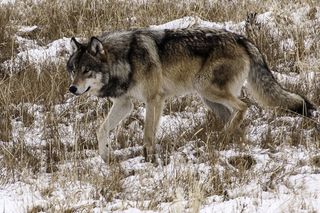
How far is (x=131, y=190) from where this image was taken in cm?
486

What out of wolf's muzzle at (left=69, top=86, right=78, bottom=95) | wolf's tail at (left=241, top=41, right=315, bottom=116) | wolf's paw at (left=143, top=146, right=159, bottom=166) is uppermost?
wolf's muzzle at (left=69, top=86, right=78, bottom=95)

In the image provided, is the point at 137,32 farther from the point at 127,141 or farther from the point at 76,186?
the point at 76,186

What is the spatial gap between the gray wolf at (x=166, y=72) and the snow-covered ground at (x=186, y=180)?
1.04ft

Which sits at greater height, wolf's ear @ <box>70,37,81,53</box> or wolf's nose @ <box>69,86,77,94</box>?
wolf's ear @ <box>70,37,81,53</box>

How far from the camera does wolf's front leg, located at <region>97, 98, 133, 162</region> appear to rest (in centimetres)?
598

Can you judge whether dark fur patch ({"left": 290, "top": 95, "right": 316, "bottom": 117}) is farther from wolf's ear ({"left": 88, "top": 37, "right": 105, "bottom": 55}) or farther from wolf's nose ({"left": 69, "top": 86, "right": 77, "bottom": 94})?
wolf's nose ({"left": 69, "top": 86, "right": 77, "bottom": 94})

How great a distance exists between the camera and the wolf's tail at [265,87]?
6238mm

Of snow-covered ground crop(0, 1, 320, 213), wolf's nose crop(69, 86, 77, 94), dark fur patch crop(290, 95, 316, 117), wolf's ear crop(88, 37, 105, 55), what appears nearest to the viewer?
snow-covered ground crop(0, 1, 320, 213)

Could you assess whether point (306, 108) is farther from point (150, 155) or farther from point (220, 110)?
point (150, 155)

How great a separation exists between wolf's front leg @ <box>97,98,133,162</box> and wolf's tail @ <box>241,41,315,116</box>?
4.38 feet

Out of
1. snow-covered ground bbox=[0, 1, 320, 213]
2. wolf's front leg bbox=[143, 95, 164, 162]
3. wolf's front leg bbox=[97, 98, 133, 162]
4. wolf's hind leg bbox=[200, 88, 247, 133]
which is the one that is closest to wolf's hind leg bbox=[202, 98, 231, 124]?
snow-covered ground bbox=[0, 1, 320, 213]

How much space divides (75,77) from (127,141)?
93 cm

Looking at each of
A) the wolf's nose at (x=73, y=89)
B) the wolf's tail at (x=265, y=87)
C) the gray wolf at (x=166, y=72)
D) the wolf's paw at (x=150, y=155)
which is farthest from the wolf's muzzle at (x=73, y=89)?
the wolf's tail at (x=265, y=87)

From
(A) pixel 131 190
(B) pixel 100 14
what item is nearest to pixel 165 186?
(A) pixel 131 190
